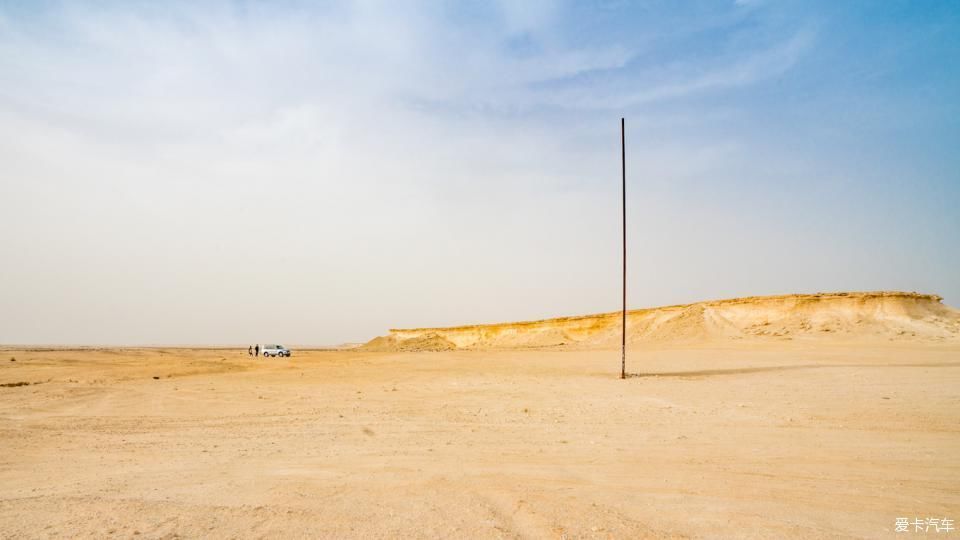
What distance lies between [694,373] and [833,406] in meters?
9.62

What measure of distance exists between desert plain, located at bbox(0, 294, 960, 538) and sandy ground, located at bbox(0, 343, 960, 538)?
38mm

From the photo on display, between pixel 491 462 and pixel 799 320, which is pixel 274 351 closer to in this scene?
pixel 799 320

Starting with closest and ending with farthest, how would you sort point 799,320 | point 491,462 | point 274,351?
point 491,462, point 799,320, point 274,351

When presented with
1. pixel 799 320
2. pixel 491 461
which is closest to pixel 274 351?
pixel 799 320

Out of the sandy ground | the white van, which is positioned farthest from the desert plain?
the white van

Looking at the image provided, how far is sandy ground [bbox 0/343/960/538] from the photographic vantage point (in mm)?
5445

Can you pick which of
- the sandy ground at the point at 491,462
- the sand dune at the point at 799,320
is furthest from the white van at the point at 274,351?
the sandy ground at the point at 491,462

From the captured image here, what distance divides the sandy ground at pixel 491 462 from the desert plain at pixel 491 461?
4 centimetres

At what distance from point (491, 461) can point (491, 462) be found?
0.23 ft

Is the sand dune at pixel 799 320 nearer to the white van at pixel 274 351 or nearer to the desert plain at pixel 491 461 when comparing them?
the desert plain at pixel 491 461

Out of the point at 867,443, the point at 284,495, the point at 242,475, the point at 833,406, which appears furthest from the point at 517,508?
the point at 833,406

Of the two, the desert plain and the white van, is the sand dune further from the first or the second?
the white van

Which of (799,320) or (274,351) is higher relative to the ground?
(799,320)

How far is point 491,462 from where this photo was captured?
26.2ft
